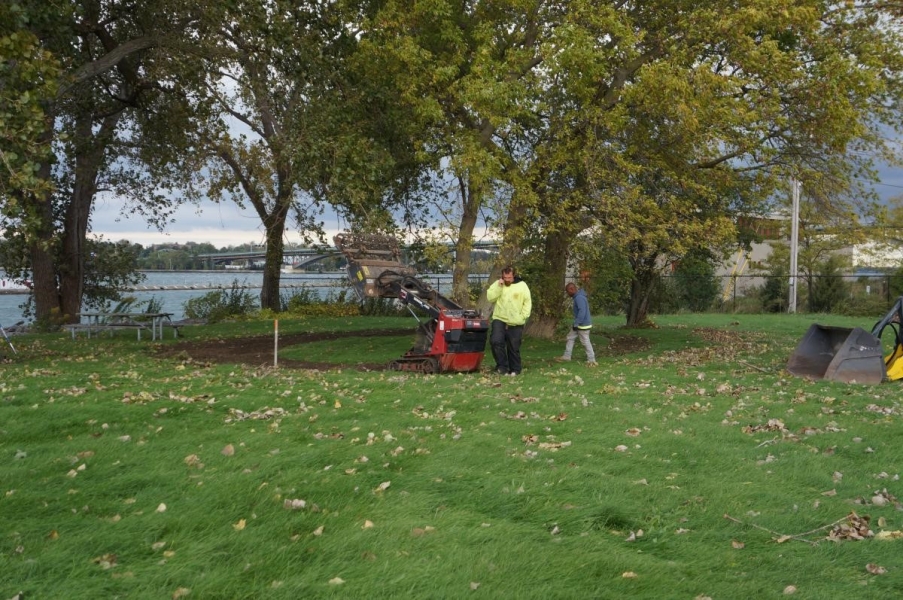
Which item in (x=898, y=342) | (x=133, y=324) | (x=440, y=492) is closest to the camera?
(x=440, y=492)

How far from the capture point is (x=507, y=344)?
1439 centimetres

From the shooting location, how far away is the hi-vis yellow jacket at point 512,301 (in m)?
14.1

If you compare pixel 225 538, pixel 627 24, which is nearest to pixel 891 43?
pixel 627 24

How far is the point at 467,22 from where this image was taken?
18.2 meters

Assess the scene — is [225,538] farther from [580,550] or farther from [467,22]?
[467,22]

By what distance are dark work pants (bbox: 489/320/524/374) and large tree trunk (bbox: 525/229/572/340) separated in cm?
642

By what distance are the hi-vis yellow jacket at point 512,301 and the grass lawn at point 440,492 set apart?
2673 millimetres

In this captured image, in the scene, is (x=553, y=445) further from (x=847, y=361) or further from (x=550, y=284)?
(x=550, y=284)

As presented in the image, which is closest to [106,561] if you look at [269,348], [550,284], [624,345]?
[269,348]

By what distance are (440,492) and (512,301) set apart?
316 inches

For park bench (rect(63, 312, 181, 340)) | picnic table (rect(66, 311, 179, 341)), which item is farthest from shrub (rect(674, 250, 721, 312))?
picnic table (rect(66, 311, 179, 341))

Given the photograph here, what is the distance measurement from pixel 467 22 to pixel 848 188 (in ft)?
32.6

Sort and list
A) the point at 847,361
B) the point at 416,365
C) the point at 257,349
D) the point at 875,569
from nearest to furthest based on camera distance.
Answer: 1. the point at 875,569
2. the point at 847,361
3. the point at 416,365
4. the point at 257,349

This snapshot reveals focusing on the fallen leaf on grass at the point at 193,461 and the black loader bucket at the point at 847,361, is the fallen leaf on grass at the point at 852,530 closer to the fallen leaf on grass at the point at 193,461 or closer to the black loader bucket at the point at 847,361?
the fallen leaf on grass at the point at 193,461
